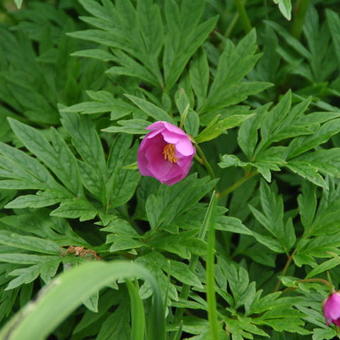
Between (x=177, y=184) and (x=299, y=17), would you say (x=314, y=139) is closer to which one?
(x=177, y=184)

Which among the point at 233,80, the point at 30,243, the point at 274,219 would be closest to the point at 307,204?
the point at 274,219

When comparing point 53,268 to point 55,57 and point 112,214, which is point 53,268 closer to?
point 112,214

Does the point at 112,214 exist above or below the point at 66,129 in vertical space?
below

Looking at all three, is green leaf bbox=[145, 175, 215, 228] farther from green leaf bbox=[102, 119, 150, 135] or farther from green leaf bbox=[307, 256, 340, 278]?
green leaf bbox=[307, 256, 340, 278]

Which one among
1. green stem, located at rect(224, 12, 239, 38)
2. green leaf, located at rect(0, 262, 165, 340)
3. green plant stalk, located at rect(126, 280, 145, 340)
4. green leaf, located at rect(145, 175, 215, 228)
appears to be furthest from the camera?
green stem, located at rect(224, 12, 239, 38)

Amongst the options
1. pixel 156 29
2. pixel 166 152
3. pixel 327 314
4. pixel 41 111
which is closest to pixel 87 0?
pixel 156 29

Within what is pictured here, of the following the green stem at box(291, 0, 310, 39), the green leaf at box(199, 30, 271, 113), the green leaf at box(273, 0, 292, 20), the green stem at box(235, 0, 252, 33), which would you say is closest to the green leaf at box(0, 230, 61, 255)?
the green leaf at box(199, 30, 271, 113)
